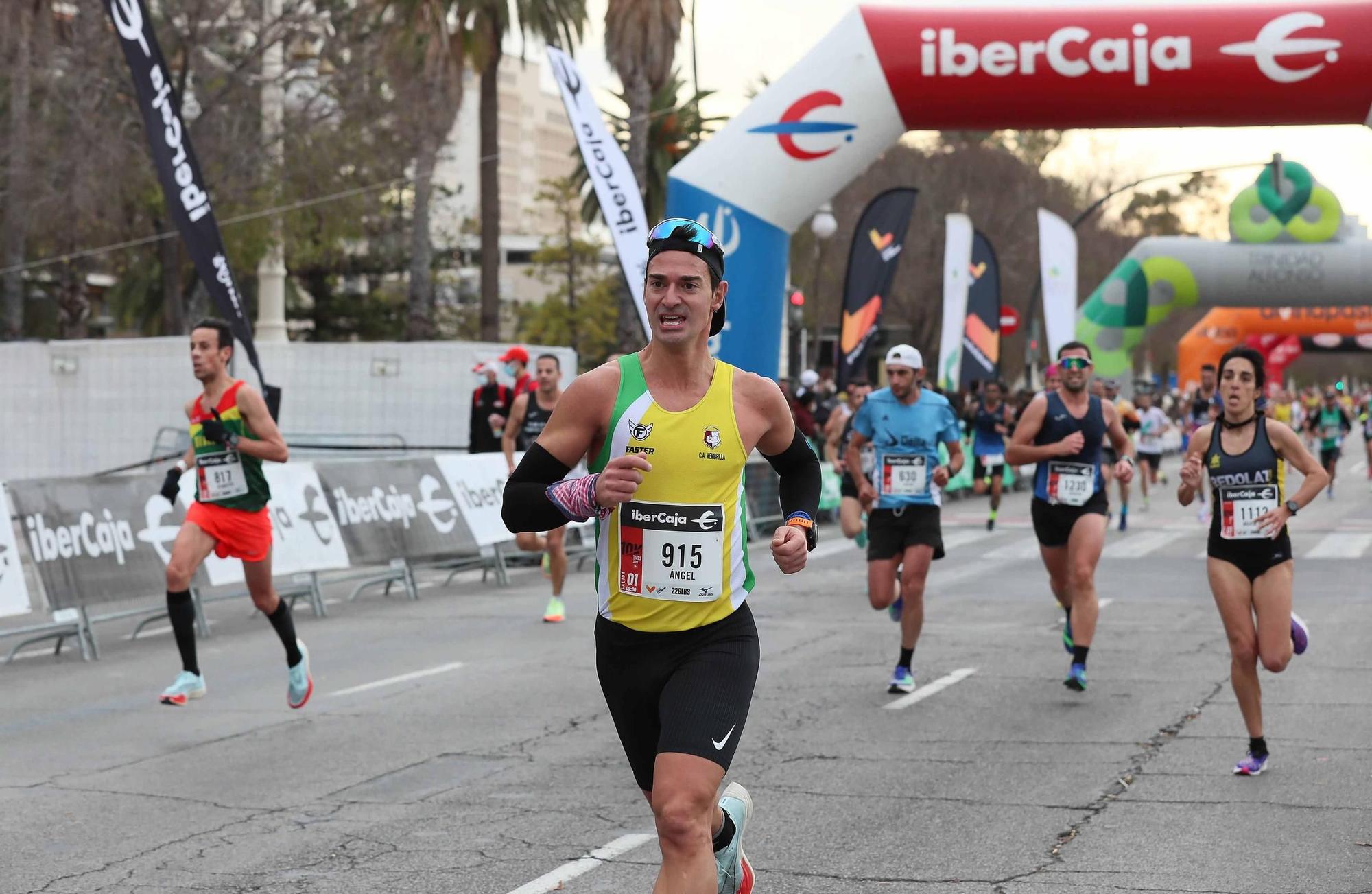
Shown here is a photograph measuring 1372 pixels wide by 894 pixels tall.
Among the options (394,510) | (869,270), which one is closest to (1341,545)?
(869,270)

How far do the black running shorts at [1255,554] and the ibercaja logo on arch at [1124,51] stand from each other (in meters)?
6.98

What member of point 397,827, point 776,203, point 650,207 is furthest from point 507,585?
point 650,207

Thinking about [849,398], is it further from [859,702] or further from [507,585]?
[859,702]

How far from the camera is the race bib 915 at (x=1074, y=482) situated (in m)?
9.74

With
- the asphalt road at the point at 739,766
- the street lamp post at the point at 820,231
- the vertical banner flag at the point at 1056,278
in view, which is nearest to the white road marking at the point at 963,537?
the street lamp post at the point at 820,231

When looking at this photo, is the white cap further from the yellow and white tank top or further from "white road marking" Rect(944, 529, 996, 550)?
"white road marking" Rect(944, 529, 996, 550)

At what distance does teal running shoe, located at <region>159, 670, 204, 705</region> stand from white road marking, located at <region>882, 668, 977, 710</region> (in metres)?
3.60

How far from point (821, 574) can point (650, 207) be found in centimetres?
2729

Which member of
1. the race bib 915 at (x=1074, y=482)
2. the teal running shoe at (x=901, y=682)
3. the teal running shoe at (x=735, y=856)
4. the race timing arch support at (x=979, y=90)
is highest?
the race timing arch support at (x=979, y=90)

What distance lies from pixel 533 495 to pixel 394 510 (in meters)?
10.8

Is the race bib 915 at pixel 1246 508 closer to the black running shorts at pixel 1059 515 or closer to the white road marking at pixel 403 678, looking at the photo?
the black running shorts at pixel 1059 515

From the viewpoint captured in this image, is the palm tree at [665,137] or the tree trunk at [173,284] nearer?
the tree trunk at [173,284]

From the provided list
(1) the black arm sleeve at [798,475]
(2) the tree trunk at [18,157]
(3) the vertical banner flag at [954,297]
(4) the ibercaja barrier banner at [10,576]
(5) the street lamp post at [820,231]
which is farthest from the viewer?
(5) the street lamp post at [820,231]

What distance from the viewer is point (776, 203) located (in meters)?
14.5
